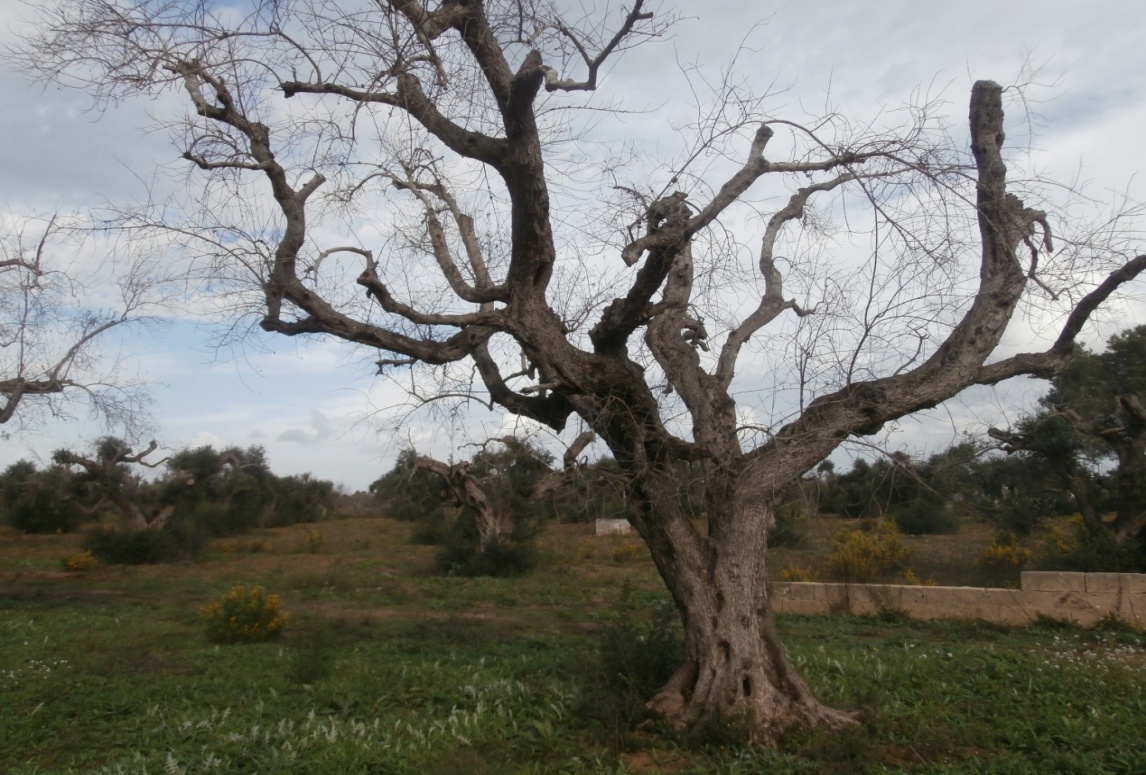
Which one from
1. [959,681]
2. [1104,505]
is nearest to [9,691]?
[959,681]

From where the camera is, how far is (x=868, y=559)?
14.9 meters

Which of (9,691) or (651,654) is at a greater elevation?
(651,654)

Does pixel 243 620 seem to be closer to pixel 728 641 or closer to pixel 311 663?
pixel 311 663

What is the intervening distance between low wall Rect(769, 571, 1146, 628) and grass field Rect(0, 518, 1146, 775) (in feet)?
1.39

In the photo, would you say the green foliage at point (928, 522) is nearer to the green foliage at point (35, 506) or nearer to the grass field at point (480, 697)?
the grass field at point (480, 697)

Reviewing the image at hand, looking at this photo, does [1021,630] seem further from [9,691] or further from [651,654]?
[9,691]

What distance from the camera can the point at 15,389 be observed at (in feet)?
49.2

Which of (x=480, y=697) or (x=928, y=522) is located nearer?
(x=480, y=697)

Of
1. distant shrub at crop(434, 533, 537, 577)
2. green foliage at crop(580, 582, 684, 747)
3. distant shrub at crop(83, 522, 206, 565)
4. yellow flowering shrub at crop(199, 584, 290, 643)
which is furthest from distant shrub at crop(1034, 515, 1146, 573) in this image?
distant shrub at crop(83, 522, 206, 565)

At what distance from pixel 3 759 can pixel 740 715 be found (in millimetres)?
4852

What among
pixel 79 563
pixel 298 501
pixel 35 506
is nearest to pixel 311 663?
pixel 79 563

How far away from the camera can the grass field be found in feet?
18.1

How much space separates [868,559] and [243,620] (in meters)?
9.92

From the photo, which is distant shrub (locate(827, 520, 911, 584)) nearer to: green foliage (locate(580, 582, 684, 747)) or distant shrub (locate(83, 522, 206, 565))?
green foliage (locate(580, 582, 684, 747))
